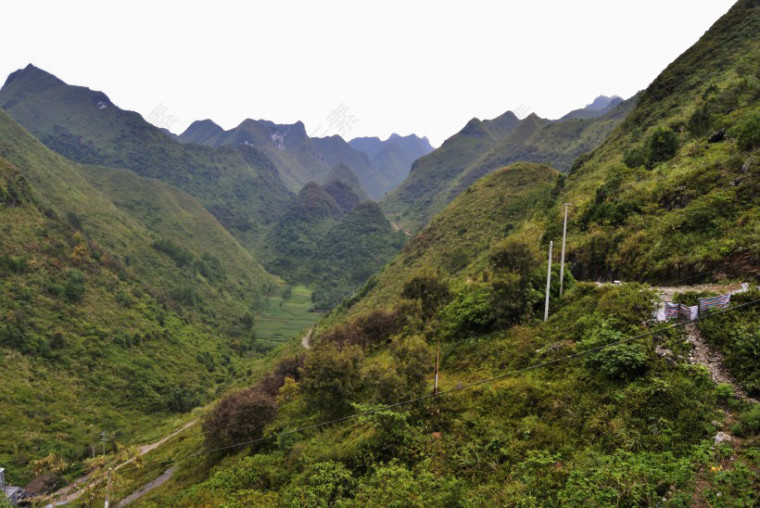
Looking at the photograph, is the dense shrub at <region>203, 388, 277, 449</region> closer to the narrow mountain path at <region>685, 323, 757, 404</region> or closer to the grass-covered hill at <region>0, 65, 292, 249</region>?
the narrow mountain path at <region>685, 323, 757, 404</region>

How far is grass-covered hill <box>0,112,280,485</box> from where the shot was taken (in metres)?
37.5

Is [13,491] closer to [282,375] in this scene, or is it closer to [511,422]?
[282,375]

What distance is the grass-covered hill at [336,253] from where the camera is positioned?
122m

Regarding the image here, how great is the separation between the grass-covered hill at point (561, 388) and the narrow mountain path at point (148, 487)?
74.3 inches

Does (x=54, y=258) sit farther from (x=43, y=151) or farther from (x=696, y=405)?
(x=696, y=405)

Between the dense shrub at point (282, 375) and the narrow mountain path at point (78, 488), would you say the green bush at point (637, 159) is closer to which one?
the dense shrub at point (282, 375)

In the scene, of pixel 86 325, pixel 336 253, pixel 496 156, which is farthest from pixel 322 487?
pixel 496 156

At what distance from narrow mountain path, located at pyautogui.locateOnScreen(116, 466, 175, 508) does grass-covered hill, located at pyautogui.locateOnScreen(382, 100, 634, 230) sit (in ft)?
350

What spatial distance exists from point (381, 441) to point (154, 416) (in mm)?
44732

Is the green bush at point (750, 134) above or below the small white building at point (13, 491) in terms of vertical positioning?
above

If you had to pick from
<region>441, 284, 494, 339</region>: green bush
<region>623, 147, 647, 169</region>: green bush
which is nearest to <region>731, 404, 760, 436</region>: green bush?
<region>441, 284, 494, 339</region>: green bush

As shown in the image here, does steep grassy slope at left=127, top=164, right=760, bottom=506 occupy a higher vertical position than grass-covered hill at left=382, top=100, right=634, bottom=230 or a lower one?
lower

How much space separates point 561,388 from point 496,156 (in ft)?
497

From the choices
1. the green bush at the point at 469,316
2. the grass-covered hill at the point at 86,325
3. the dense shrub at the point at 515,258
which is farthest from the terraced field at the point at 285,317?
the dense shrub at the point at 515,258
